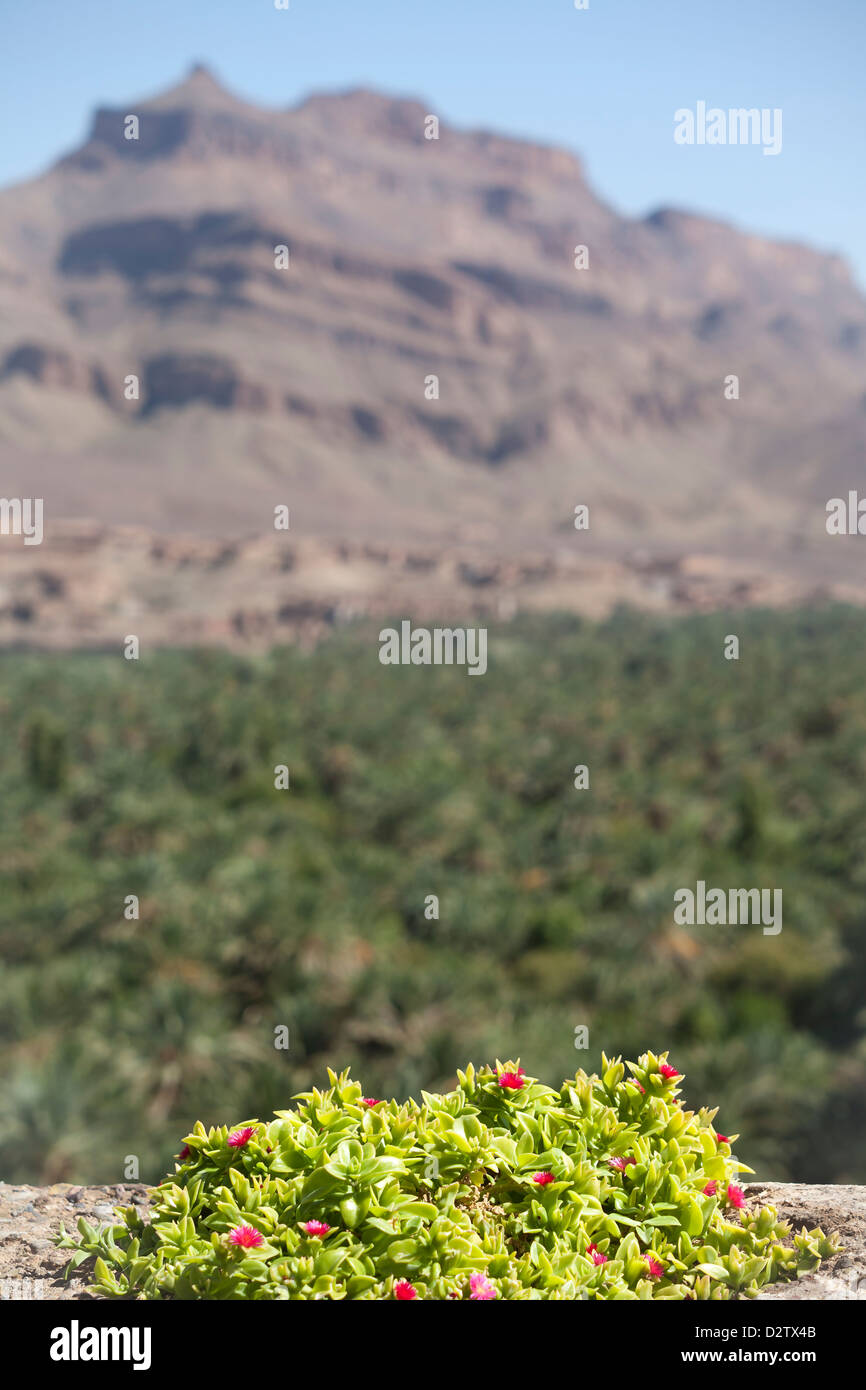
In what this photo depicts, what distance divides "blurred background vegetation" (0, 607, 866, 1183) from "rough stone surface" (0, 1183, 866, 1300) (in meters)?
17.4

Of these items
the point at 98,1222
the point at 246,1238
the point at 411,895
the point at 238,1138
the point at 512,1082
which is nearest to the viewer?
the point at 246,1238

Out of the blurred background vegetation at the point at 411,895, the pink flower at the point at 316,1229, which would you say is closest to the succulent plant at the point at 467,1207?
the pink flower at the point at 316,1229

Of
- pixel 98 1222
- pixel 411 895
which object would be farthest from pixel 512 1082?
pixel 411 895

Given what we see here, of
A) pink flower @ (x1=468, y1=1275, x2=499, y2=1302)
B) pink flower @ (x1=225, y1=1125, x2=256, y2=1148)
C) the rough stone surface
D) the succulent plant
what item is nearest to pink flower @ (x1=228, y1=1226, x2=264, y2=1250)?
the succulent plant

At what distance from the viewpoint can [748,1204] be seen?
14.4 ft

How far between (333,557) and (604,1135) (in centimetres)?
15602

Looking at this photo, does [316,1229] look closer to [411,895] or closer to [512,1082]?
[512,1082]

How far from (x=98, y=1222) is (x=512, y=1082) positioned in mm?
1912

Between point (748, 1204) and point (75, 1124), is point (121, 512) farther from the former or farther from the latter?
point (748, 1204)

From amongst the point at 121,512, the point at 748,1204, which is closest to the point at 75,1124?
the point at 748,1204

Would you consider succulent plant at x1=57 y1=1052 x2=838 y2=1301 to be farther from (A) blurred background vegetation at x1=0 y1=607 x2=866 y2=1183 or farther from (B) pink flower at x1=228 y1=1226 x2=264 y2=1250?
(A) blurred background vegetation at x1=0 y1=607 x2=866 y2=1183

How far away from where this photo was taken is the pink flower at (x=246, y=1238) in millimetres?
3305

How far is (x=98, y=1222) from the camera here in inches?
180
